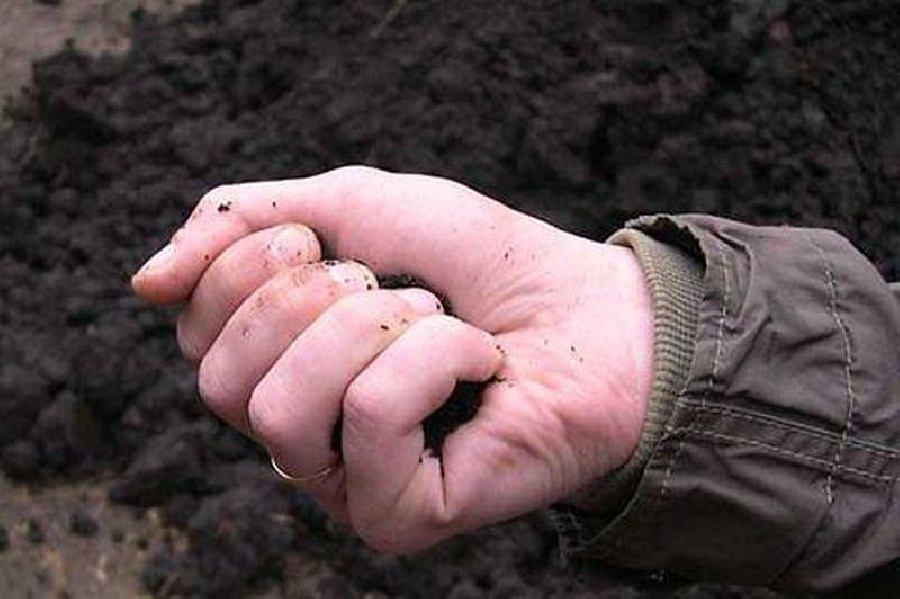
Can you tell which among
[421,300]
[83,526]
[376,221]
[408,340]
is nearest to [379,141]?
[83,526]

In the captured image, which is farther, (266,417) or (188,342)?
(188,342)

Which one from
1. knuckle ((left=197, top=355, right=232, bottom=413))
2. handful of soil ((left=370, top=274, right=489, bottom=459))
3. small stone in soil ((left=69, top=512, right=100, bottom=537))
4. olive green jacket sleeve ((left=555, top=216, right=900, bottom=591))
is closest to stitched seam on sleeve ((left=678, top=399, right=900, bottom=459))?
olive green jacket sleeve ((left=555, top=216, right=900, bottom=591))

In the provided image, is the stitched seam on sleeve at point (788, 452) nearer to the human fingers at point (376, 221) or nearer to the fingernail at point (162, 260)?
the human fingers at point (376, 221)

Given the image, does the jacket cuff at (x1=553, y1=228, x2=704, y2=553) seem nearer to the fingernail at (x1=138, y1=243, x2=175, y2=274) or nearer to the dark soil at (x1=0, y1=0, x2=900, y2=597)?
the fingernail at (x1=138, y1=243, x2=175, y2=274)

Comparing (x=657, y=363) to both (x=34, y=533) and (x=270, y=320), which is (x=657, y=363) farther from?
(x=34, y=533)

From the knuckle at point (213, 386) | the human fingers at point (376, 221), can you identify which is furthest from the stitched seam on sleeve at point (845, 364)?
the knuckle at point (213, 386)

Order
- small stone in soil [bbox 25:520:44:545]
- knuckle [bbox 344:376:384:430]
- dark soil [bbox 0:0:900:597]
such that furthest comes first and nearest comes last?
dark soil [bbox 0:0:900:597], small stone in soil [bbox 25:520:44:545], knuckle [bbox 344:376:384:430]
